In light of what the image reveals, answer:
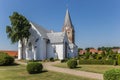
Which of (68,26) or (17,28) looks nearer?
(17,28)

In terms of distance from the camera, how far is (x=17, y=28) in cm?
4934

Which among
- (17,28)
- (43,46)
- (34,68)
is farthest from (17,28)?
(34,68)

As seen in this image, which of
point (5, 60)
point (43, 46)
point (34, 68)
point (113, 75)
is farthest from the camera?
point (43, 46)

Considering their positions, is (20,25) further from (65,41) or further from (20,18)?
(65,41)

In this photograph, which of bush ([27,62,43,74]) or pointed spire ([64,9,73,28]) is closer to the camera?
bush ([27,62,43,74])

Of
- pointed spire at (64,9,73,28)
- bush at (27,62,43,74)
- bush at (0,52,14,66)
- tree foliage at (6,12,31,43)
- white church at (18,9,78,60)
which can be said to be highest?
pointed spire at (64,9,73,28)

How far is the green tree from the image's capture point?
49.2m

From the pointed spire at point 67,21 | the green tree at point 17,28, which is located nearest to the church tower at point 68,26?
the pointed spire at point 67,21

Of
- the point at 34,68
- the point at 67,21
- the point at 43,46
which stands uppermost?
the point at 67,21

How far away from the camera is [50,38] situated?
57.8 m

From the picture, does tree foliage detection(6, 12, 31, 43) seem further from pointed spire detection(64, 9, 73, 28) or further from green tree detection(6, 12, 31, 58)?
pointed spire detection(64, 9, 73, 28)

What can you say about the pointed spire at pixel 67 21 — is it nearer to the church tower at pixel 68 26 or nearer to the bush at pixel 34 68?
the church tower at pixel 68 26

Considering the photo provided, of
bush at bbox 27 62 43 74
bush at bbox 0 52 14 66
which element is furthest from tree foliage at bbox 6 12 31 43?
bush at bbox 27 62 43 74

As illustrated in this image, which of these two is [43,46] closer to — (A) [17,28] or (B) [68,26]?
(A) [17,28]
